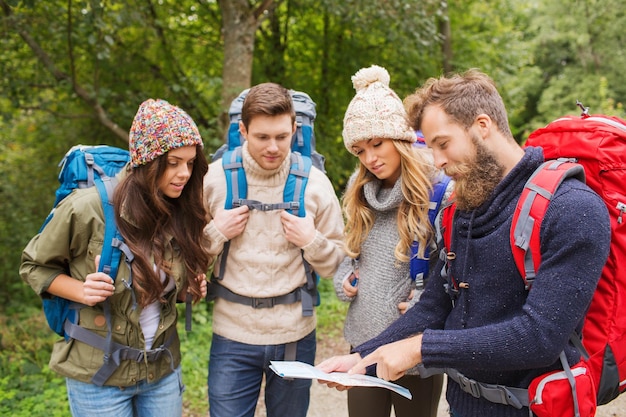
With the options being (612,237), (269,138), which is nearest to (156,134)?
(269,138)

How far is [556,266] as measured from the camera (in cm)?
Result: 151

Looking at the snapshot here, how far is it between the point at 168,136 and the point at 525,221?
154 cm

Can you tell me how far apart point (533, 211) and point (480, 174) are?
0.23 metres

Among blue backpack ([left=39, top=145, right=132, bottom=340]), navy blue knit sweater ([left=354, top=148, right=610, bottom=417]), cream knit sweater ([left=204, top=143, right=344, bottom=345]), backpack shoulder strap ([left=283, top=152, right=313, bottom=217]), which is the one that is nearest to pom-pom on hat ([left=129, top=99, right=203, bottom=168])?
blue backpack ([left=39, top=145, right=132, bottom=340])

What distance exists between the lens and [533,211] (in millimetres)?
1576

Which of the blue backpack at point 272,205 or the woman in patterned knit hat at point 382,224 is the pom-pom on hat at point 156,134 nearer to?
the blue backpack at point 272,205

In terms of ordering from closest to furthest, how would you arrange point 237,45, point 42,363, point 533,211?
point 533,211, point 42,363, point 237,45

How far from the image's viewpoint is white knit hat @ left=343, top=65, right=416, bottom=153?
98.6 inches

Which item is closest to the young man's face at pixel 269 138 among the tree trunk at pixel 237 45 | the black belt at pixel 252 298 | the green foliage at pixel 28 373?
the black belt at pixel 252 298

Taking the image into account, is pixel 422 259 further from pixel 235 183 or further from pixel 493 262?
pixel 235 183

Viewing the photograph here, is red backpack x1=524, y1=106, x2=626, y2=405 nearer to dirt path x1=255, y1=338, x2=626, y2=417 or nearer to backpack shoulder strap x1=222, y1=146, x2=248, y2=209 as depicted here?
backpack shoulder strap x1=222, y1=146, x2=248, y2=209

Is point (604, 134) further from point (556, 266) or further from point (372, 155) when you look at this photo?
point (372, 155)

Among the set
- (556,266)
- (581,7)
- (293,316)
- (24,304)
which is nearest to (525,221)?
(556,266)

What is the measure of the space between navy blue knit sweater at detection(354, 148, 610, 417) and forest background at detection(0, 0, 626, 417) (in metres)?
2.34
